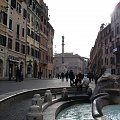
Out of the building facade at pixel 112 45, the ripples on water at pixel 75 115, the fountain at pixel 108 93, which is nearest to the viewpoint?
the ripples on water at pixel 75 115

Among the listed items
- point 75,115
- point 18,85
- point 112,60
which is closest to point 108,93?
point 75,115

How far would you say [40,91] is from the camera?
1722cm

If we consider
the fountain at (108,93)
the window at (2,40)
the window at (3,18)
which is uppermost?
the window at (3,18)

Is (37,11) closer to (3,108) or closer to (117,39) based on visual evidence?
(117,39)

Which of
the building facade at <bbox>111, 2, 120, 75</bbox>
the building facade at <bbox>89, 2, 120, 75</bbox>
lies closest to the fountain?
the building facade at <bbox>89, 2, 120, 75</bbox>

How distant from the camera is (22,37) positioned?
139 ft

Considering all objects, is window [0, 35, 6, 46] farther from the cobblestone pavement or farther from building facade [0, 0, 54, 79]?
the cobblestone pavement

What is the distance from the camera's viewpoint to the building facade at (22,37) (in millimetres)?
34606

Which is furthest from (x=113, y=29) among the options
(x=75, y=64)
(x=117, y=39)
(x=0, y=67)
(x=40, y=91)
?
(x=75, y=64)

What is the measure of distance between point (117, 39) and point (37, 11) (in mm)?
18468

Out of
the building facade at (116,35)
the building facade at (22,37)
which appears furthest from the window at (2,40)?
the building facade at (116,35)

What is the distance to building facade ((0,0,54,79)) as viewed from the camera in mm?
34606

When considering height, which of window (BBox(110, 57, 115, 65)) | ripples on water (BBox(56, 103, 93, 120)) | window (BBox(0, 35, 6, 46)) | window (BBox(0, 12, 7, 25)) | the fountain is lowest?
ripples on water (BBox(56, 103, 93, 120))

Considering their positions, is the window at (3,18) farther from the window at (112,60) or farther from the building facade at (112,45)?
the window at (112,60)
